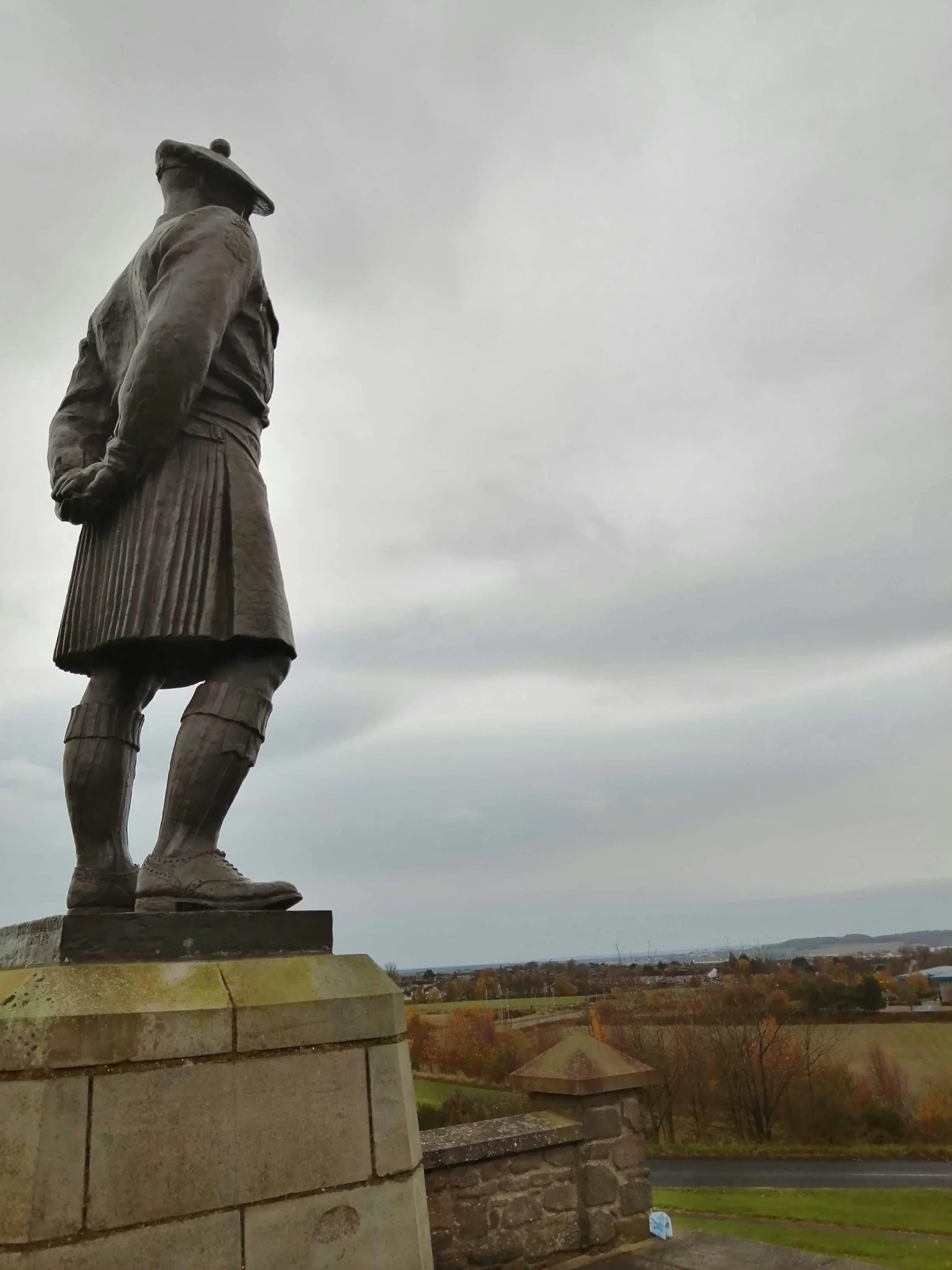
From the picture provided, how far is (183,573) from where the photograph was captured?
2932 mm

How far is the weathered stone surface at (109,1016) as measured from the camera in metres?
2.04

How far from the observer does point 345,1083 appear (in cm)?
238

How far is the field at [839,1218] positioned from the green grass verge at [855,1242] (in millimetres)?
20

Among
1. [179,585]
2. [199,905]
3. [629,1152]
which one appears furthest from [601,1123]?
[179,585]

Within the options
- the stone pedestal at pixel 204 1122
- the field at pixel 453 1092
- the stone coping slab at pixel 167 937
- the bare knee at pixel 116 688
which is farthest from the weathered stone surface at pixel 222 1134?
the field at pixel 453 1092

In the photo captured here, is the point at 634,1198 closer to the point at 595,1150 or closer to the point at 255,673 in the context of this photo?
the point at 595,1150

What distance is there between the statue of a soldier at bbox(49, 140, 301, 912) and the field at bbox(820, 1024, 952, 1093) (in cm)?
3552

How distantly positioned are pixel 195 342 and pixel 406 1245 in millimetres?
2884

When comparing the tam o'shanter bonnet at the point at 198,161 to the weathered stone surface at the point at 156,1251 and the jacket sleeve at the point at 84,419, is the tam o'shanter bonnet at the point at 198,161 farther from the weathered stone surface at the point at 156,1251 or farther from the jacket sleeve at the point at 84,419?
the weathered stone surface at the point at 156,1251

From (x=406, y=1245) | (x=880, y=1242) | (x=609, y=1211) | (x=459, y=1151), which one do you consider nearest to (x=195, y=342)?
(x=406, y=1245)

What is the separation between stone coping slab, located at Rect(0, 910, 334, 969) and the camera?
7.75ft

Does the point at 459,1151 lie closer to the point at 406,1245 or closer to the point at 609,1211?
the point at 609,1211

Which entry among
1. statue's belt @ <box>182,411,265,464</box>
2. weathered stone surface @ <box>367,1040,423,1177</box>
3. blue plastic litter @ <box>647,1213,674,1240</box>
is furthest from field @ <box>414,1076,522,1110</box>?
statue's belt @ <box>182,411,265,464</box>

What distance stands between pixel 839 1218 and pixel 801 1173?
33.2 feet
